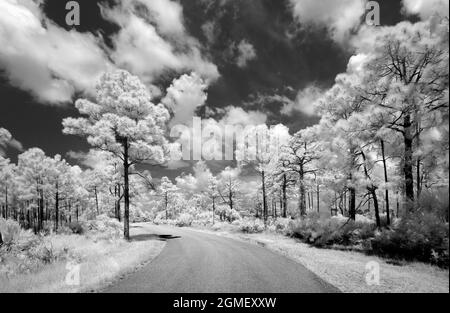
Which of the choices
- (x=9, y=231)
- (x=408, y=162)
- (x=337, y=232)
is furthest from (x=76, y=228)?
(x=408, y=162)

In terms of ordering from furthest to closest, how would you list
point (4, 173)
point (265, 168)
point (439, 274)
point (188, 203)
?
point (188, 203), point (4, 173), point (265, 168), point (439, 274)

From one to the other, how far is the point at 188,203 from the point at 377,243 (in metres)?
63.1

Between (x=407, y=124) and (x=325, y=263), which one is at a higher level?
(x=407, y=124)

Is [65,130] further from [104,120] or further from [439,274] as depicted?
[439,274]

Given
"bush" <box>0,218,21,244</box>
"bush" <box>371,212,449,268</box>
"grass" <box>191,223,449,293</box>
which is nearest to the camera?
"grass" <box>191,223,449,293</box>

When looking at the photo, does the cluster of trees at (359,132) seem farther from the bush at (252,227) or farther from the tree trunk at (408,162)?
the bush at (252,227)

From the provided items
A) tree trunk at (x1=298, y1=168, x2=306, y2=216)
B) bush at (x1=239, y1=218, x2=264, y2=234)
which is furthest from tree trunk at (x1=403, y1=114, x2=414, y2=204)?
bush at (x1=239, y1=218, x2=264, y2=234)

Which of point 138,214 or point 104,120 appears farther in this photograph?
point 138,214

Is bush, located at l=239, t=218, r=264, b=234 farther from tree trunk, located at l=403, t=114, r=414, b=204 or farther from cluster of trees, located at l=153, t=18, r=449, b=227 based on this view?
tree trunk, located at l=403, t=114, r=414, b=204

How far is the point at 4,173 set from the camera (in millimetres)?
31781

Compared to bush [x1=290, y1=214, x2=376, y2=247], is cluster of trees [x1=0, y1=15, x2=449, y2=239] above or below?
above

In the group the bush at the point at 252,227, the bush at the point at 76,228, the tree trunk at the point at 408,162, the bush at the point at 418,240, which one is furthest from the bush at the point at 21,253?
the bush at the point at 252,227

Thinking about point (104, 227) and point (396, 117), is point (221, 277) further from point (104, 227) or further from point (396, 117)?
point (104, 227)
